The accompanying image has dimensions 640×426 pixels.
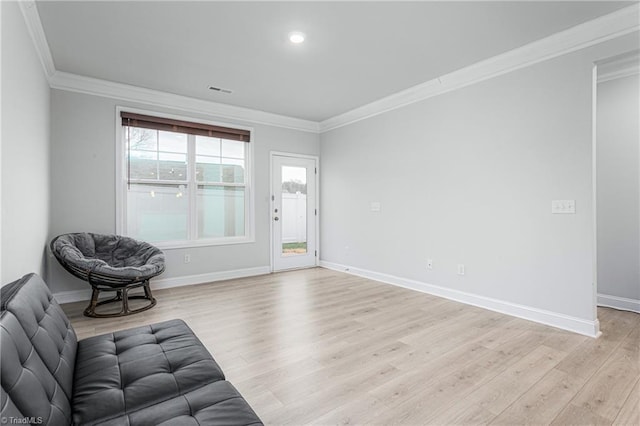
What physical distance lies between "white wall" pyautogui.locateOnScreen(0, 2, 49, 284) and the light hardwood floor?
0.97 meters

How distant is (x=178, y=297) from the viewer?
13.1 ft

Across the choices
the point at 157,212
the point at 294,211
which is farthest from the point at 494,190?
the point at 157,212

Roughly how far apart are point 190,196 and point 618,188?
5387 mm

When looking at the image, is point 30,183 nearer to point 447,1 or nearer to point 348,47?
point 348,47

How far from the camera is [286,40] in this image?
300 cm

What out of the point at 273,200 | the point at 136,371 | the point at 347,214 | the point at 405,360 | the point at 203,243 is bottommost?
the point at 405,360

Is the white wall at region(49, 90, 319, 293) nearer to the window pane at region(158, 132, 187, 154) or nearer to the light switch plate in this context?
the window pane at region(158, 132, 187, 154)

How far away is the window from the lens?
4.28 m

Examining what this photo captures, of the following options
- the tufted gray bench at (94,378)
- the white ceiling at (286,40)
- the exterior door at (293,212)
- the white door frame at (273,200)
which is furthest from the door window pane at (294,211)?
the tufted gray bench at (94,378)

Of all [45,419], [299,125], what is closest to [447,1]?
[45,419]

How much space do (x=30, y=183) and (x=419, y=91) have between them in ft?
13.9

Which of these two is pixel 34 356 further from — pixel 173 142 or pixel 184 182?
pixel 173 142

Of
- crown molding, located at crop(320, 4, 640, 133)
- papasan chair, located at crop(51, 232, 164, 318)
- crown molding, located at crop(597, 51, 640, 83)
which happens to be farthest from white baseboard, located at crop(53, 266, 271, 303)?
crown molding, located at crop(597, 51, 640, 83)

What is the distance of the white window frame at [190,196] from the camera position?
4121mm
